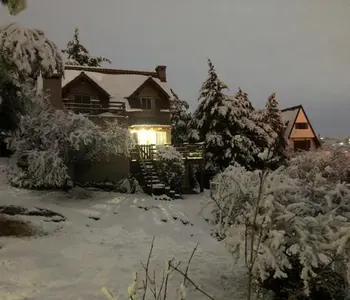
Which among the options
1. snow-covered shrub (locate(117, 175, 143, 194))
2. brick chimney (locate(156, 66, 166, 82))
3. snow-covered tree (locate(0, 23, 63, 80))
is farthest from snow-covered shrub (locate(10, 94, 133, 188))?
brick chimney (locate(156, 66, 166, 82))

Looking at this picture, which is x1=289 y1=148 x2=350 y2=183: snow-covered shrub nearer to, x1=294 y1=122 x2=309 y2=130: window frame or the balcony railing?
the balcony railing

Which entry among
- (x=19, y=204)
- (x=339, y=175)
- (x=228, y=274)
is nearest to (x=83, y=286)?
(x=228, y=274)

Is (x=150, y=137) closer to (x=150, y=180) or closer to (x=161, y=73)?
(x=161, y=73)

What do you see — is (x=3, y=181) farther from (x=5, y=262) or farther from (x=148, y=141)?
(x=148, y=141)

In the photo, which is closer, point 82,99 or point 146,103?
point 82,99

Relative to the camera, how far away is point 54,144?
1827 centimetres

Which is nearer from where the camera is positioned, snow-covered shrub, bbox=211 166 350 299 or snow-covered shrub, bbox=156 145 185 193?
snow-covered shrub, bbox=211 166 350 299

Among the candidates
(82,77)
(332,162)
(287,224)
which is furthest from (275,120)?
(287,224)

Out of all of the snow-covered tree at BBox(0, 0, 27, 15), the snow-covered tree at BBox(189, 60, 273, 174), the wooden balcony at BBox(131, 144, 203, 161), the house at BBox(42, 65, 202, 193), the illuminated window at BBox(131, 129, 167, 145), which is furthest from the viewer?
the illuminated window at BBox(131, 129, 167, 145)

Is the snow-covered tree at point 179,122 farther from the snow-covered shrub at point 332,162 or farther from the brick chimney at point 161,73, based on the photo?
the snow-covered shrub at point 332,162

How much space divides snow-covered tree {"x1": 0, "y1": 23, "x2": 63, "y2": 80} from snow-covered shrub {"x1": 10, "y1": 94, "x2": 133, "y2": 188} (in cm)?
701

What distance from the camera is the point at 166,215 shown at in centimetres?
1666

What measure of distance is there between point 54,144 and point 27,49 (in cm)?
828

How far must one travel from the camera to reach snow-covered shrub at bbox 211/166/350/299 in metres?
6.76
